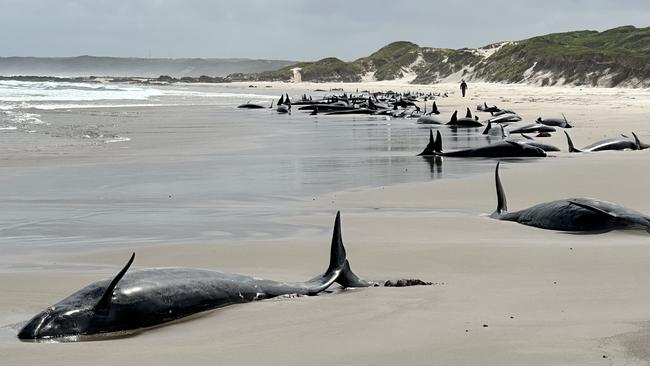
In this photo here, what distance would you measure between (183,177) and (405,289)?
22.1 feet

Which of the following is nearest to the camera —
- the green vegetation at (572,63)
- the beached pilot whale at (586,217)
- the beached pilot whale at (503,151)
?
the beached pilot whale at (586,217)

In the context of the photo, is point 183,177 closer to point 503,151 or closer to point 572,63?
point 503,151

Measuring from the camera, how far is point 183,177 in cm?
1113

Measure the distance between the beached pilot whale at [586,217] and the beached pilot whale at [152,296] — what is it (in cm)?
245

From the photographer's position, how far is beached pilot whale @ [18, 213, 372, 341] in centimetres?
405

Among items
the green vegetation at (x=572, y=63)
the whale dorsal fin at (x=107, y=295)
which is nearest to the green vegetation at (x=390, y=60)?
the green vegetation at (x=572, y=63)

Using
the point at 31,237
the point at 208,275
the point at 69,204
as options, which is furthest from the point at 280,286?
the point at 69,204

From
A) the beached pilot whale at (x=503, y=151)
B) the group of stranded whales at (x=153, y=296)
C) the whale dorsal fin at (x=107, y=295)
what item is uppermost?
the whale dorsal fin at (x=107, y=295)

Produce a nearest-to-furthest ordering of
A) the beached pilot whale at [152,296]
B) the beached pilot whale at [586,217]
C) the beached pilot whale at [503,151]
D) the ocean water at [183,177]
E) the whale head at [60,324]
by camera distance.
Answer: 1. the whale head at [60,324]
2. the beached pilot whale at [152,296]
3. the beached pilot whale at [586,217]
4. the ocean water at [183,177]
5. the beached pilot whale at [503,151]

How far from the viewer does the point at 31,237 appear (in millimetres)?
6875

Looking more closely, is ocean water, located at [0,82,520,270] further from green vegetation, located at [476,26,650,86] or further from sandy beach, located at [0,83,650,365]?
green vegetation, located at [476,26,650,86]

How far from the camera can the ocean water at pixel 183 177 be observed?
7172 mm

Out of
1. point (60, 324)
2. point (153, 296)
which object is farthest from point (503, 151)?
point (60, 324)

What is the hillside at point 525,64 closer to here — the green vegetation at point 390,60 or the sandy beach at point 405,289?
the green vegetation at point 390,60
